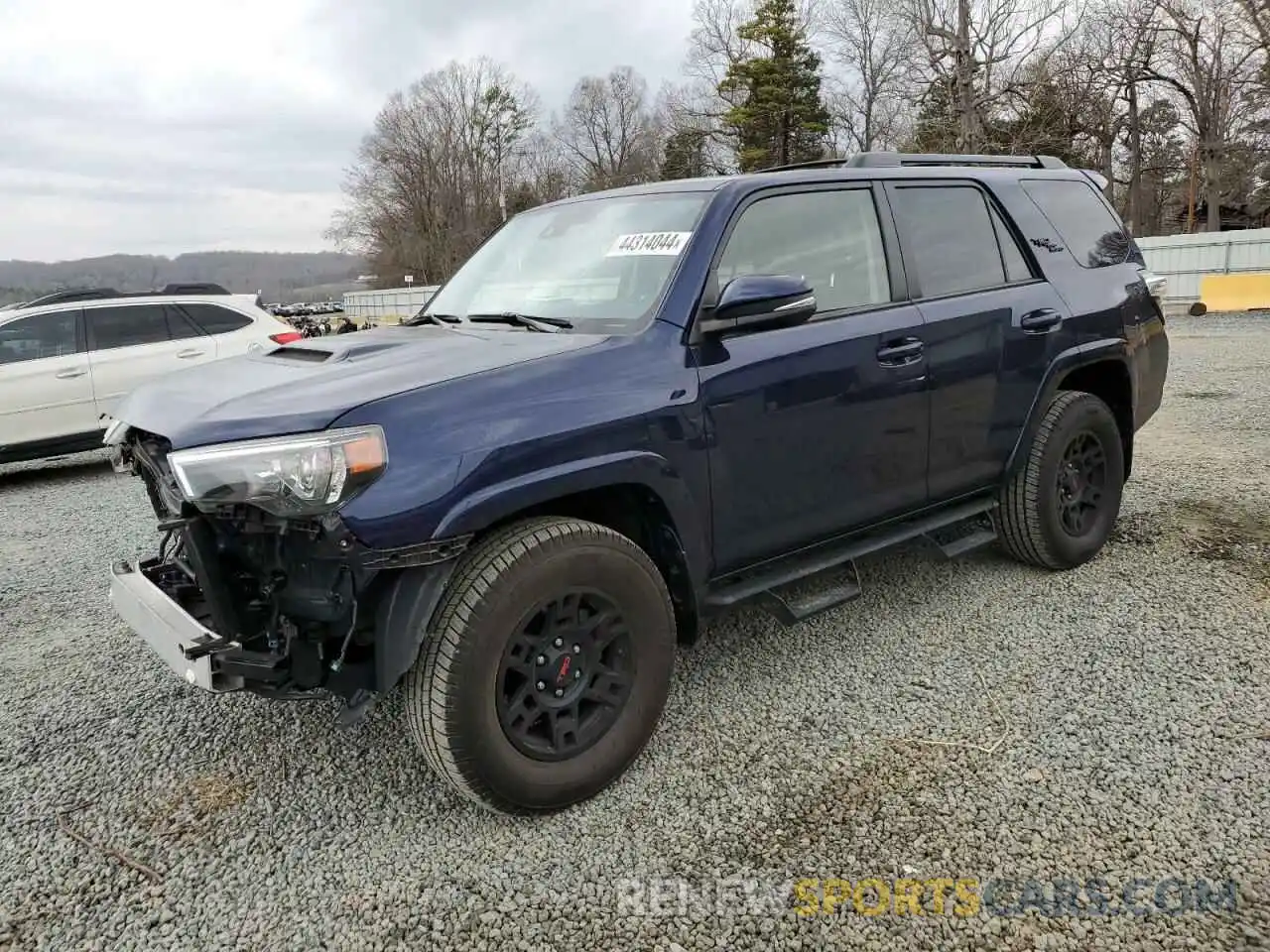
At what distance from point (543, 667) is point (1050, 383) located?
9.28 ft

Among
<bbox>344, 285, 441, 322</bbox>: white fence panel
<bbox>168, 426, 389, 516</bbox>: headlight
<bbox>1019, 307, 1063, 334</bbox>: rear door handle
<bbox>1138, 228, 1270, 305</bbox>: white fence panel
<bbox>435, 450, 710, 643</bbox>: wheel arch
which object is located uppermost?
<bbox>344, 285, 441, 322</bbox>: white fence panel

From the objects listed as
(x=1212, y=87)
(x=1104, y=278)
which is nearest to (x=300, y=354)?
(x=1104, y=278)

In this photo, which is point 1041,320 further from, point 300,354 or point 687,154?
point 687,154

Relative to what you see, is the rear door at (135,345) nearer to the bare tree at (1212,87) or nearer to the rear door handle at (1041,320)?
the rear door handle at (1041,320)

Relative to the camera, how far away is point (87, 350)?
822cm

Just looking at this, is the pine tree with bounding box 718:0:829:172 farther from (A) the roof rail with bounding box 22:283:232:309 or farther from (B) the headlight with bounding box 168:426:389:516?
(B) the headlight with bounding box 168:426:389:516

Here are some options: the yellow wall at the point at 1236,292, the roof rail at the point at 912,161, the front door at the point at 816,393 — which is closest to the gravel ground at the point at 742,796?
the front door at the point at 816,393

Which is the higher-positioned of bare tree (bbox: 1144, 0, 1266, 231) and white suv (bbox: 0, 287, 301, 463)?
bare tree (bbox: 1144, 0, 1266, 231)

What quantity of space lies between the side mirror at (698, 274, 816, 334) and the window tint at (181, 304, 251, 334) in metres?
7.70

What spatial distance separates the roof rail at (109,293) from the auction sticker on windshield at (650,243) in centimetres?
753

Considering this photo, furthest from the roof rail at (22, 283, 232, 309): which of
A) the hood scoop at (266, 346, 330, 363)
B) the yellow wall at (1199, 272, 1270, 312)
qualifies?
the yellow wall at (1199, 272, 1270, 312)

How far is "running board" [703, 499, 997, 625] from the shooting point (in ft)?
9.91

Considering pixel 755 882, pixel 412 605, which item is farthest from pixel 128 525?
pixel 755 882

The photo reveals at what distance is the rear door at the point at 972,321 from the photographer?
3.56 metres
